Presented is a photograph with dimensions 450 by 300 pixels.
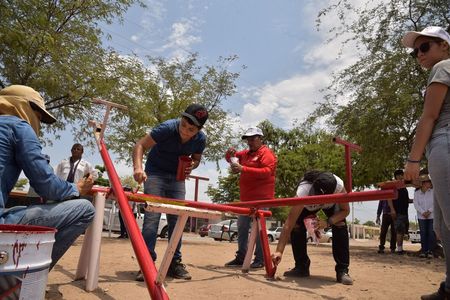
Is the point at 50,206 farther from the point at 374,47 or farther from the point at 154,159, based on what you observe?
the point at 374,47

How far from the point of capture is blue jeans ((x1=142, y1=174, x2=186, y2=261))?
362cm

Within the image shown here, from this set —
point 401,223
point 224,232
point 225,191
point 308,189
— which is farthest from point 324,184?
point 225,191

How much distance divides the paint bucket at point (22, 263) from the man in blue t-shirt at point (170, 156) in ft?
6.28

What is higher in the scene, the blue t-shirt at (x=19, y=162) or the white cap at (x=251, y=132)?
the white cap at (x=251, y=132)

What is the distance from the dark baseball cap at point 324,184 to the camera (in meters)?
3.74

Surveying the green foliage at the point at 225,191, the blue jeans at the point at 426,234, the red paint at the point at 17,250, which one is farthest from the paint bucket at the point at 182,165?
the green foliage at the point at 225,191

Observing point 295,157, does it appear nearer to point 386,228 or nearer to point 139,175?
point 386,228

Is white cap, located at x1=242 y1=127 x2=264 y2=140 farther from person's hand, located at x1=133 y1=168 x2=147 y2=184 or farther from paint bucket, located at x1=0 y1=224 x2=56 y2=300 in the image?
paint bucket, located at x1=0 y1=224 x2=56 y2=300

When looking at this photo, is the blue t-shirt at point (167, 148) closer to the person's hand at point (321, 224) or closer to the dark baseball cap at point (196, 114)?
the dark baseball cap at point (196, 114)

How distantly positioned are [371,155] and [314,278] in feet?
19.9

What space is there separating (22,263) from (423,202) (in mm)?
7696

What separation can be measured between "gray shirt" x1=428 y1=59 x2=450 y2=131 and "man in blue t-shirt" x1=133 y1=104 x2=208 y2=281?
1904mm

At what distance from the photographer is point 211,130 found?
1442cm

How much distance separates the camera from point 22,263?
154 cm
